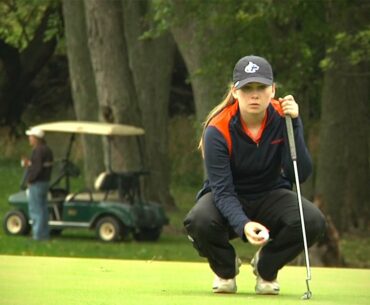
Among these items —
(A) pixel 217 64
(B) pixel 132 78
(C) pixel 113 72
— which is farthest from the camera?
(B) pixel 132 78

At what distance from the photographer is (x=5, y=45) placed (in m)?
44.3

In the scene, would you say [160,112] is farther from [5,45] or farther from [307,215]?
[307,215]

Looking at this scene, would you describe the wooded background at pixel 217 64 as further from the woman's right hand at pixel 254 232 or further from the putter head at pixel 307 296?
the woman's right hand at pixel 254 232

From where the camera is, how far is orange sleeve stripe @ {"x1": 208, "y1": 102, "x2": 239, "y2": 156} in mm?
9336

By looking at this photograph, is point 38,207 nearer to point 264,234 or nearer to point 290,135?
point 290,135

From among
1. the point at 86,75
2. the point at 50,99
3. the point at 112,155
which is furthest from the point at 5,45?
the point at 112,155

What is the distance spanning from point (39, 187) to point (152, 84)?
9.42 m

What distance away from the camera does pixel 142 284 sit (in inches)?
396

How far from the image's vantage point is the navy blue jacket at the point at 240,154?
364 inches

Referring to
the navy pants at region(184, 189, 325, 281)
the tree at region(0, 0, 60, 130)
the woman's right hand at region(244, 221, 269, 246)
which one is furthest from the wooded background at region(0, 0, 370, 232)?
the woman's right hand at region(244, 221, 269, 246)

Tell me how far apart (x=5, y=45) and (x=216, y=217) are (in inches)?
1398

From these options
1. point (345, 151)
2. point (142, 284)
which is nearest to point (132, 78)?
point (345, 151)

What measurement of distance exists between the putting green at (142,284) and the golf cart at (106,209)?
15017mm

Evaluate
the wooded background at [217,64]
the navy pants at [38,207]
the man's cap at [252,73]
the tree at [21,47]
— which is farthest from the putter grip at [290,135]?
the tree at [21,47]
